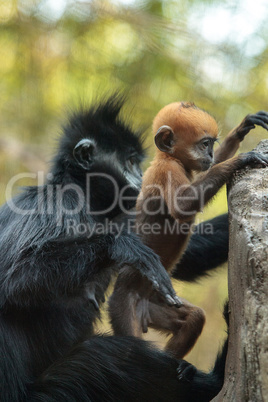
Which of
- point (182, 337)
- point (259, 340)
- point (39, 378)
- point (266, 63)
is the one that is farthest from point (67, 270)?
point (266, 63)

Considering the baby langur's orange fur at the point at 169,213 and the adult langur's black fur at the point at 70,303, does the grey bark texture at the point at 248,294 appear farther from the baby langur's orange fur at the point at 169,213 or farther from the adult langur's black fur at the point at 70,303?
the baby langur's orange fur at the point at 169,213

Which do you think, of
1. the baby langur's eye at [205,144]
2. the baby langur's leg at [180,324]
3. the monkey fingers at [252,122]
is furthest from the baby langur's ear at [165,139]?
the baby langur's leg at [180,324]

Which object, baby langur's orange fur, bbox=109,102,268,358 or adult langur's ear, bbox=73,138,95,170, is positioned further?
adult langur's ear, bbox=73,138,95,170

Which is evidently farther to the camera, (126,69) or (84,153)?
(126,69)

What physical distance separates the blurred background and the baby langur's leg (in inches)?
74.6

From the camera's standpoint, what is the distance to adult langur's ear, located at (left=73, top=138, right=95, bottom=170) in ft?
10.2

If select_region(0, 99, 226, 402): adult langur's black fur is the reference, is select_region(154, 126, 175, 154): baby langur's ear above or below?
above

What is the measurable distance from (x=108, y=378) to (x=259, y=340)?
3.20 ft

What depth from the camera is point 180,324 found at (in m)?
2.80

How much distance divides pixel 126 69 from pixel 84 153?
314cm

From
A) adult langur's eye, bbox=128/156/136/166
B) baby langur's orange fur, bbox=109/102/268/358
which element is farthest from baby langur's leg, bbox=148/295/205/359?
adult langur's eye, bbox=128/156/136/166

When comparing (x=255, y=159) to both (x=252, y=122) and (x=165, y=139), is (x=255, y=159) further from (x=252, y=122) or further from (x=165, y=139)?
(x=165, y=139)

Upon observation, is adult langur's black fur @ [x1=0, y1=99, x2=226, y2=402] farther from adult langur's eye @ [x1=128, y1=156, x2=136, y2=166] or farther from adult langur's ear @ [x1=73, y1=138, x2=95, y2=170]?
adult langur's eye @ [x1=128, y1=156, x2=136, y2=166]

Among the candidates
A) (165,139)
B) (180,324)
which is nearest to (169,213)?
(165,139)
